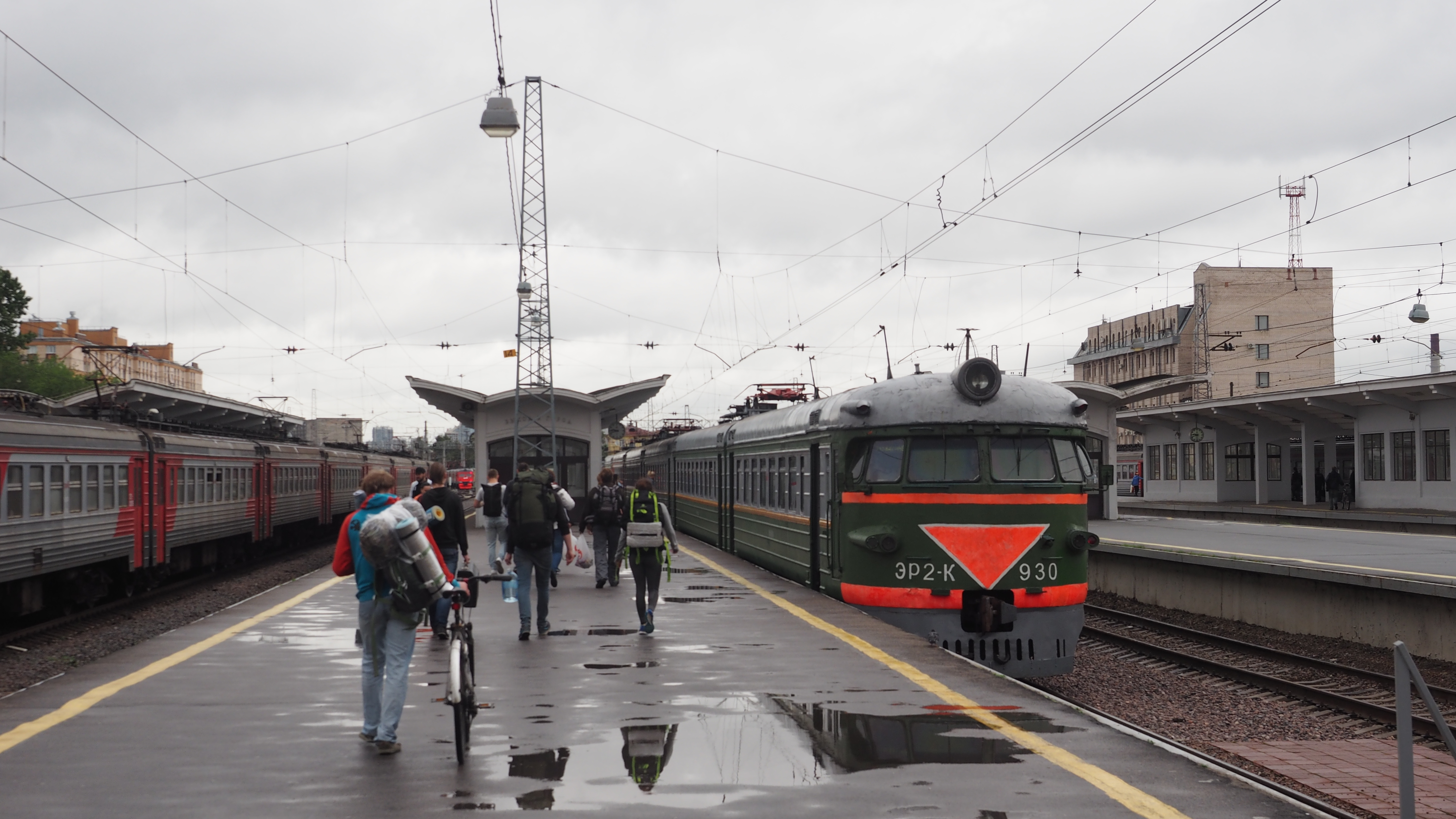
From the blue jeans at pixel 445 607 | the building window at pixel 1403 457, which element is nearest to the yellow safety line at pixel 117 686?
the blue jeans at pixel 445 607

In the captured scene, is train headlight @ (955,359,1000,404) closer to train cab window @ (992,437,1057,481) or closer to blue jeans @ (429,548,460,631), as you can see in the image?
train cab window @ (992,437,1057,481)

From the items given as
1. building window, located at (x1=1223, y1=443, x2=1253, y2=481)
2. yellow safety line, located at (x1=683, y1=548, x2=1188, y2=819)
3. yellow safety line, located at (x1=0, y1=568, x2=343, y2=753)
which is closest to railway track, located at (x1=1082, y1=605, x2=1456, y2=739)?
yellow safety line, located at (x1=683, y1=548, x2=1188, y2=819)

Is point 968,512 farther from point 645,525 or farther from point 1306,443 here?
point 1306,443

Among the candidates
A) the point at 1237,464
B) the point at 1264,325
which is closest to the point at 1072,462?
the point at 1237,464

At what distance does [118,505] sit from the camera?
18.9 metres

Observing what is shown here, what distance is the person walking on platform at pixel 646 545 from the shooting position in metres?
12.2

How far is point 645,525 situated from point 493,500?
4.28 meters

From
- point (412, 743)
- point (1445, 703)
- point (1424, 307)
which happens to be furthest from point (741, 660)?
point (1424, 307)

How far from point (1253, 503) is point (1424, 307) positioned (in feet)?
29.9

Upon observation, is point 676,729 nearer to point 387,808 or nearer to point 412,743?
point 412,743

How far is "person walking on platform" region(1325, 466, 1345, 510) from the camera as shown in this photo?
39531mm

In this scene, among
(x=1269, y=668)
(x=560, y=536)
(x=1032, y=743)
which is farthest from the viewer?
(x=560, y=536)

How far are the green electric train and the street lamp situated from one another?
13445 mm

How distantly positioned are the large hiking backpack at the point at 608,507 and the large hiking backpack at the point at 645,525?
4.03 meters
